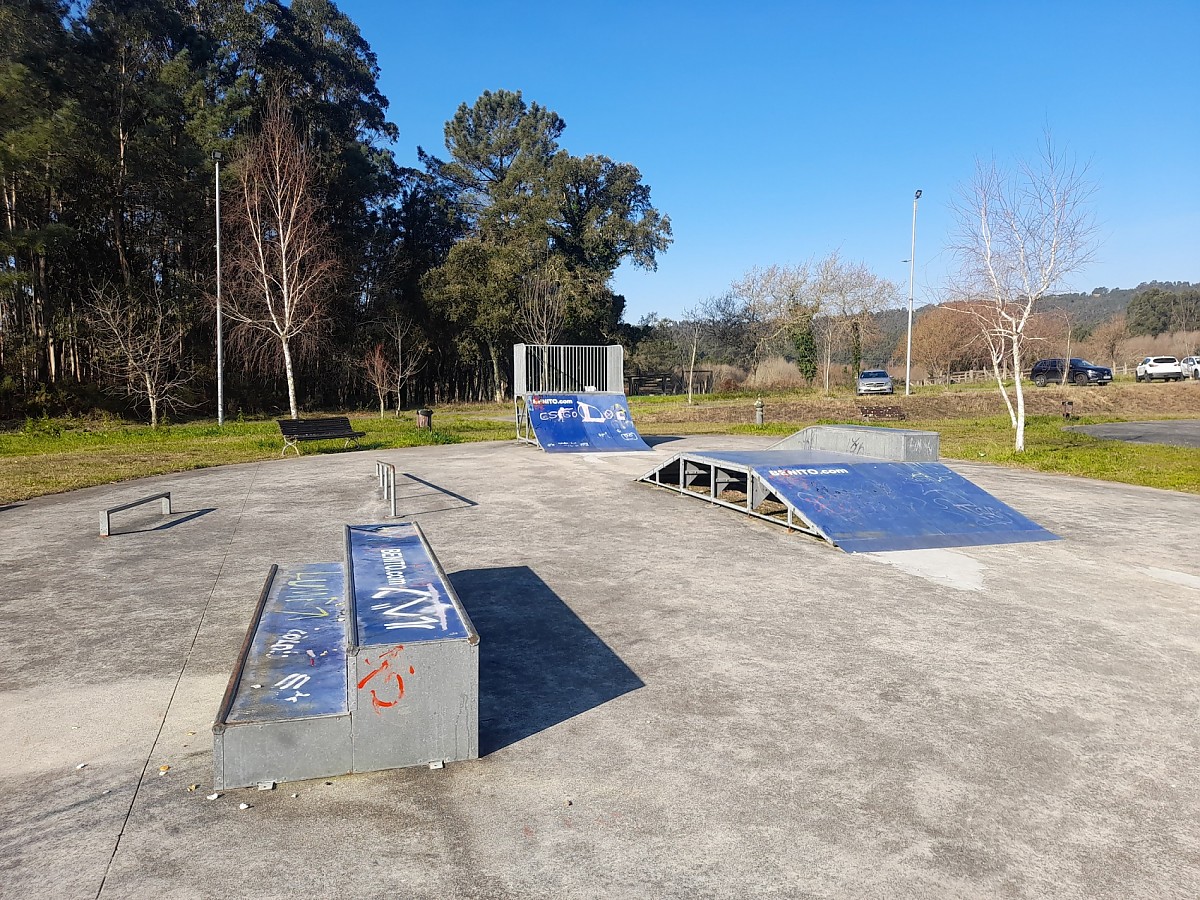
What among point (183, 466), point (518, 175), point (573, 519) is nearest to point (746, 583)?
point (573, 519)

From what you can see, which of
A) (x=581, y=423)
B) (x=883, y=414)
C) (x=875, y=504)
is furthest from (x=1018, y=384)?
(x=883, y=414)

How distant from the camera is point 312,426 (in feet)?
56.1

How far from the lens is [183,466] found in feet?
49.2

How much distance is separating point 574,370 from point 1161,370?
35933 mm

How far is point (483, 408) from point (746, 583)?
2947 cm

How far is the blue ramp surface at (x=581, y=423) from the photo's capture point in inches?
714

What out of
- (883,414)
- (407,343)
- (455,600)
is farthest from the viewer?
(407,343)

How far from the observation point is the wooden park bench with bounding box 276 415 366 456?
1681 cm

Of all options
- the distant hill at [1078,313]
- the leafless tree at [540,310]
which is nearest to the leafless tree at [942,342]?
the distant hill at [1078,313]

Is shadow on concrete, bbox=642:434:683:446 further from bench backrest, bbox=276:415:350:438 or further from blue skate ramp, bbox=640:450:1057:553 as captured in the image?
blue skate ramp, bbox=640:450:1057:553

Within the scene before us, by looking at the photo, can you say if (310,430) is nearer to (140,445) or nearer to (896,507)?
(140,445)

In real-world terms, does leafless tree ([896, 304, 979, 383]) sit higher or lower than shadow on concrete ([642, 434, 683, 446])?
higher

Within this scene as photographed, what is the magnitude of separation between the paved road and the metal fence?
13.0 metres

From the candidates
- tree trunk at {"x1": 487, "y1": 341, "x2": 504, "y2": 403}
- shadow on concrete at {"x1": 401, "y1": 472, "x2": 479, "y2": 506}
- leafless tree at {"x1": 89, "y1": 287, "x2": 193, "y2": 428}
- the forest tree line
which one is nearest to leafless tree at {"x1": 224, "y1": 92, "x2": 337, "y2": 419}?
the forest tree line
